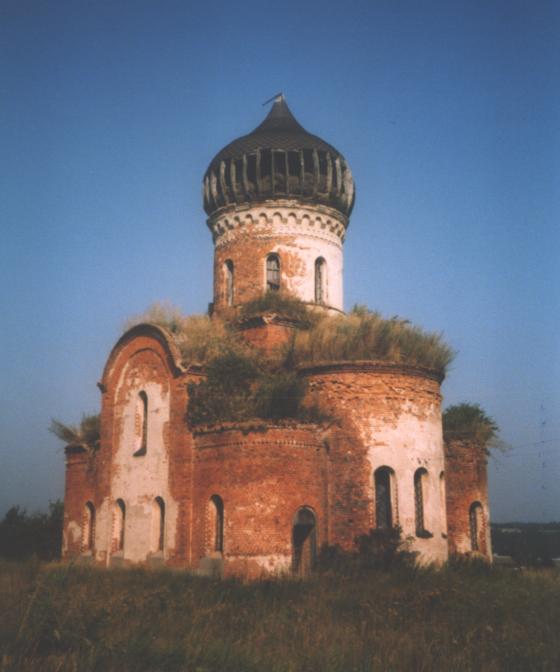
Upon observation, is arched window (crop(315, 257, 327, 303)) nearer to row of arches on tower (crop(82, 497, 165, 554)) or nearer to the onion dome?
the onion dome

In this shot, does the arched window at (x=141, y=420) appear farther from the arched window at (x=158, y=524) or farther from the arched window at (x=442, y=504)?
the arched window at (x=442, y=504)

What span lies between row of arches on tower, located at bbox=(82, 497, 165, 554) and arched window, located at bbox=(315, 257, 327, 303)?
28.0 ft

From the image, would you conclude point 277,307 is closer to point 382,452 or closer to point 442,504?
point 382,452

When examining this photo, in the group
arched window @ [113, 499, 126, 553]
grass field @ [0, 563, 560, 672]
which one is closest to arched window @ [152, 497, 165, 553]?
arched window @ [113, 499, 126, 553]

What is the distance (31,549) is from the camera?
1026 inches

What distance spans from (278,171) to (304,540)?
1198 centimetres

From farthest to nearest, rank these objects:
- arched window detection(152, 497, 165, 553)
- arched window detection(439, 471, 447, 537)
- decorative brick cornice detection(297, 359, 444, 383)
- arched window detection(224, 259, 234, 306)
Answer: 1. arched window detection(224, 259, 234, 306)
2. arched window detection(152, 497, 165, 553)
3. arched window detection(439, 471, 447, 537)
4. decorative brick cornice detection(297, 359, 444, 383)

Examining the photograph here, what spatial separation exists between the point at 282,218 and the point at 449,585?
44.1 ft

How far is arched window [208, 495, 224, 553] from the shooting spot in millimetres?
18250

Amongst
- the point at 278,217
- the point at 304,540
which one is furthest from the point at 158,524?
the point at 278,217

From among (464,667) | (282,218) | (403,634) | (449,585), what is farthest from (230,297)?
(464,667)

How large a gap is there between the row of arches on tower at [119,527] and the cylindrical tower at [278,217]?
6948 mm

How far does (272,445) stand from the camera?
17.8m

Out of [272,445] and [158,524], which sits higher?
[272,445]
